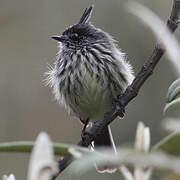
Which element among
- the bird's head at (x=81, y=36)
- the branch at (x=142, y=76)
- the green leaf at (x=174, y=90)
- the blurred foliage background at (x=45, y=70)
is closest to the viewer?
the green leaf at (x=174, y=90)

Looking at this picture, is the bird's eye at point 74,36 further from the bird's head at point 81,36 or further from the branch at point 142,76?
the branch at point 142,76

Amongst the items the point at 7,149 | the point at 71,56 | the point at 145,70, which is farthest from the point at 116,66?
the point at 7,149

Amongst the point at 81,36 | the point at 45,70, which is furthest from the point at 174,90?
the point at 45,70

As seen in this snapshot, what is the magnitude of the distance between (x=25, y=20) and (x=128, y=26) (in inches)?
70.6

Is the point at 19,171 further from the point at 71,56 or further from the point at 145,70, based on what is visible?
the point at 145,70

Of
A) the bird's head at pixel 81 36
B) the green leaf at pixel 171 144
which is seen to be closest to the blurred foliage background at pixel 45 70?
the bird's head at pixel 81 36

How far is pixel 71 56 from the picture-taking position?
4.96m

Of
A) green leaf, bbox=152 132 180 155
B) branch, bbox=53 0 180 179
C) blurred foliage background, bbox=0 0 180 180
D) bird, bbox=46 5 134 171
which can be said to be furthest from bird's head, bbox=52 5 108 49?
green leaf, bbox=152 132 180 155

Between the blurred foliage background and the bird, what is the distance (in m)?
1.53

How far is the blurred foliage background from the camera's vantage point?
22.7 ft

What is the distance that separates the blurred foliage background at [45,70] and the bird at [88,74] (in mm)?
1527

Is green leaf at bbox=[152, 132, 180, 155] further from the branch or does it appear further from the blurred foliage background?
the blurred foliage background

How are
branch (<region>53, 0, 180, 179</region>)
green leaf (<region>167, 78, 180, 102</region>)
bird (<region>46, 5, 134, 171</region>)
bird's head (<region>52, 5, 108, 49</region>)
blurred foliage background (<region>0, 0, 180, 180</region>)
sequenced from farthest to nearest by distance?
blurred foliage background (<region>0, 0, 180, 180</region>) < bird's head (<region>52, 5, 108, 49</region>) < bird (<region>46, 5, 134, 171</region>) < branch (<region>53, 0, 180, 179</region>) < green leaf (<region>167, 78, 180, 102</region>)

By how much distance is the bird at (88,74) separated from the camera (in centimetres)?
469
